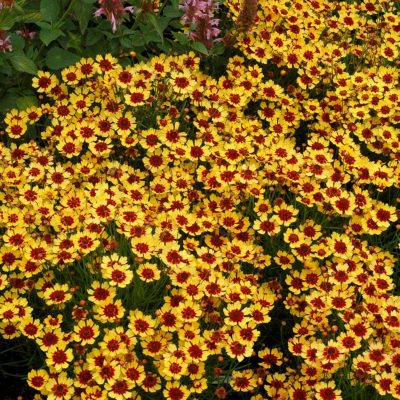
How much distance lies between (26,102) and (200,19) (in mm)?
1150

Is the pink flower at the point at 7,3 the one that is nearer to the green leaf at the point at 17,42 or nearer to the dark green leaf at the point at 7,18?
the dark green leaf at the point at 7,18

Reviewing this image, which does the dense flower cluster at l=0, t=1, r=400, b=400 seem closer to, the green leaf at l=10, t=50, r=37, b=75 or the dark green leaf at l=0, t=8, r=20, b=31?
the green leaf at l=10, t=50, r=37, b=75

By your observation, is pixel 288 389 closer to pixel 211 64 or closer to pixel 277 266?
pixel 277 266


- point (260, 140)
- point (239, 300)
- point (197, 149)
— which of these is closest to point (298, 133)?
point (260, 140)

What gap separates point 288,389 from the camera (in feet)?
9.50

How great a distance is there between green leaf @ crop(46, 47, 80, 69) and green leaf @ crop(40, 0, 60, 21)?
0.20 meters

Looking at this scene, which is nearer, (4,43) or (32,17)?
(4,43)

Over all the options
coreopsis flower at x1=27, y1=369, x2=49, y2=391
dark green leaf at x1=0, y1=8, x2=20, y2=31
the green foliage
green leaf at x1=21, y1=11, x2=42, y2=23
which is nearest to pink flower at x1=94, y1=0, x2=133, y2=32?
the green foliage

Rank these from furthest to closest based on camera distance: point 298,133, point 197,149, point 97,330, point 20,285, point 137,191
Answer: point 298,133
point 197,149
point 137,191
point 20,285
point 97,330

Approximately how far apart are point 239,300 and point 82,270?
0.73 metres

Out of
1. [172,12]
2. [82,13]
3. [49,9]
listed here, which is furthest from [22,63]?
[172,12]

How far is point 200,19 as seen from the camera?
414 centimetres

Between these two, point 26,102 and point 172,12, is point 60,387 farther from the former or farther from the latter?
point 172,12

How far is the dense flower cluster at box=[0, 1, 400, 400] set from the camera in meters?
2.84
